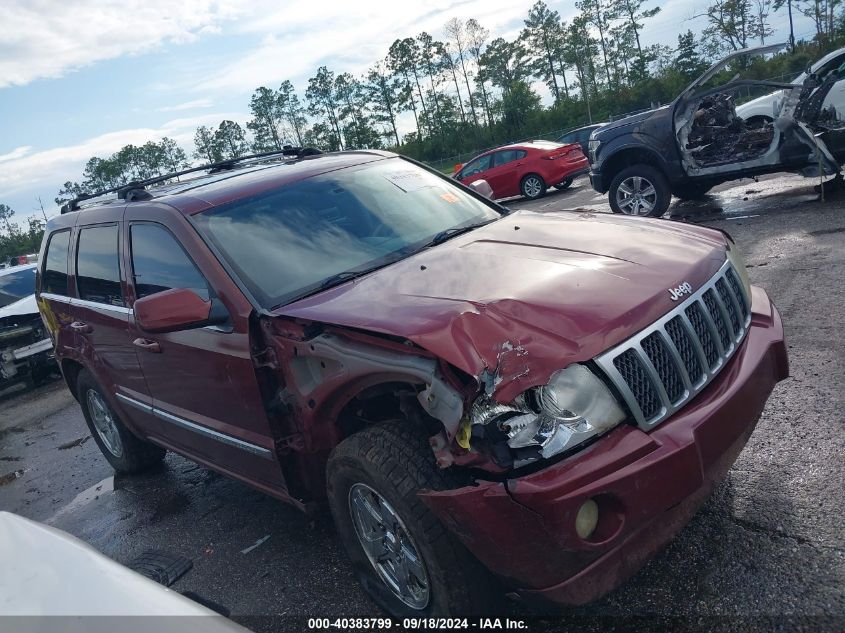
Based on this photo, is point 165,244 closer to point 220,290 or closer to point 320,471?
point 220,290

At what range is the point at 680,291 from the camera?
2572 millimetres

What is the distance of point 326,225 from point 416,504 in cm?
168

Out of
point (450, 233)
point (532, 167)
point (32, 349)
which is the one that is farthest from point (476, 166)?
point (450, 233)

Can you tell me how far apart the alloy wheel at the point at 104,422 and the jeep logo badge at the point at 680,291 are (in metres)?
4.09

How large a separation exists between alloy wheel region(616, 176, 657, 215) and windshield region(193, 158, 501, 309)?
6.25 meters

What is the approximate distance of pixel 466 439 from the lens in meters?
2.18

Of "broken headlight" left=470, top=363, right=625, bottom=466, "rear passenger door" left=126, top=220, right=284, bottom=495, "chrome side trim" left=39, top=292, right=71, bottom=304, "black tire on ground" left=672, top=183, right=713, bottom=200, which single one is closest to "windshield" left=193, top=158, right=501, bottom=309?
"rear passenger door" left=126, top=220, right=284, bottom=495

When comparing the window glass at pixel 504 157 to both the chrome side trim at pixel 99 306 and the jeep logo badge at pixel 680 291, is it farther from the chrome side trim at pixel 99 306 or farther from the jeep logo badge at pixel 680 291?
the jeep logo badge at pixel 680 291

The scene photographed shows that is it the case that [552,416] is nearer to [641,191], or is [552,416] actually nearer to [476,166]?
[641,191]

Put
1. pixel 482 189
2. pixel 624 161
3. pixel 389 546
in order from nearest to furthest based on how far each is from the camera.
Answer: pixel 389 546 → pixel 482 189 → pixel 624 161

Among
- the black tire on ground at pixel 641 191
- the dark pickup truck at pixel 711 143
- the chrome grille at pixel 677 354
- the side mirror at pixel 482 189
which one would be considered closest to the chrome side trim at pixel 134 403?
the side mirror at pixel 482 189

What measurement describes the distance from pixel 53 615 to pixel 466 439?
48.1 inches

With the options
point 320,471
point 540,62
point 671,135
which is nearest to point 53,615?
point 320,471

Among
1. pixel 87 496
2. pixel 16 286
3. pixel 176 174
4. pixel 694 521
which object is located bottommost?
pixel 87 496
